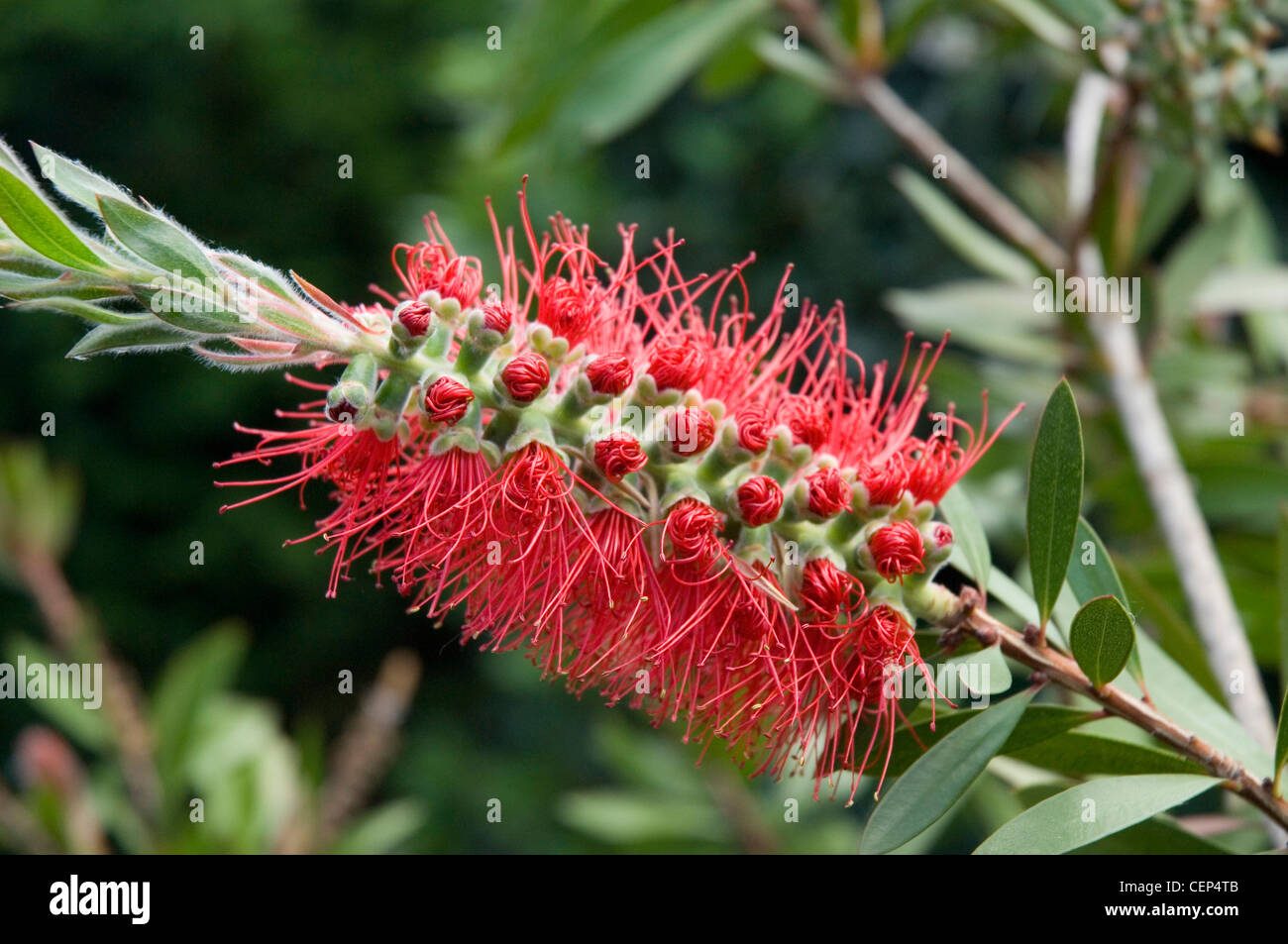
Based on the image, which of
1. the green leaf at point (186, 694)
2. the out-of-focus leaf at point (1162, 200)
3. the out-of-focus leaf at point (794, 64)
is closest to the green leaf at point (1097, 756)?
the out-of-focus leaf at point (1162, 200)

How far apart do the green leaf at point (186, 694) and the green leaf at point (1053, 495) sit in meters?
2.42

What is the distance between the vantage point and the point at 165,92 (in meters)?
7.75

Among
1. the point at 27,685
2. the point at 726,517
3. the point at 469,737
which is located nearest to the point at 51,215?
the point at 726,517

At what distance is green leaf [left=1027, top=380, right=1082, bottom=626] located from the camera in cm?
113

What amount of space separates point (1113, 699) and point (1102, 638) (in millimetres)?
101

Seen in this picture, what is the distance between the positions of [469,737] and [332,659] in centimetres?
135

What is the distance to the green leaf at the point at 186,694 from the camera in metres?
2.89

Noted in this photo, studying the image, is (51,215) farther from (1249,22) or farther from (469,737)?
(469,737)

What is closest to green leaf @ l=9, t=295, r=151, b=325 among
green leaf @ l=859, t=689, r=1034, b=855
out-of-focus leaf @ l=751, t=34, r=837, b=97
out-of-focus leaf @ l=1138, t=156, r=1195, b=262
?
green leaf @ l=859, t=689, r=1034, b=855

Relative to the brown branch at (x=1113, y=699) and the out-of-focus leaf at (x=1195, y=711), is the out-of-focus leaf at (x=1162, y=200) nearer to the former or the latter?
the out-of-focus leaf at (x=1195, y=711)

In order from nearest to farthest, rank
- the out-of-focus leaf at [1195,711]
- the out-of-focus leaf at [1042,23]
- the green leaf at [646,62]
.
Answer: the out-of-focus leaf at [1195,711] → the out-of-focus leaf at [1042,23] → the green leaf at [646,62]

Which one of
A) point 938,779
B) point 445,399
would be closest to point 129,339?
point 445,399

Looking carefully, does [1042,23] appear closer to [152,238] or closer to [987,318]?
[987,318]

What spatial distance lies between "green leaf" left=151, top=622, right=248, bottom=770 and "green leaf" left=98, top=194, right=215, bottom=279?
2.21m
